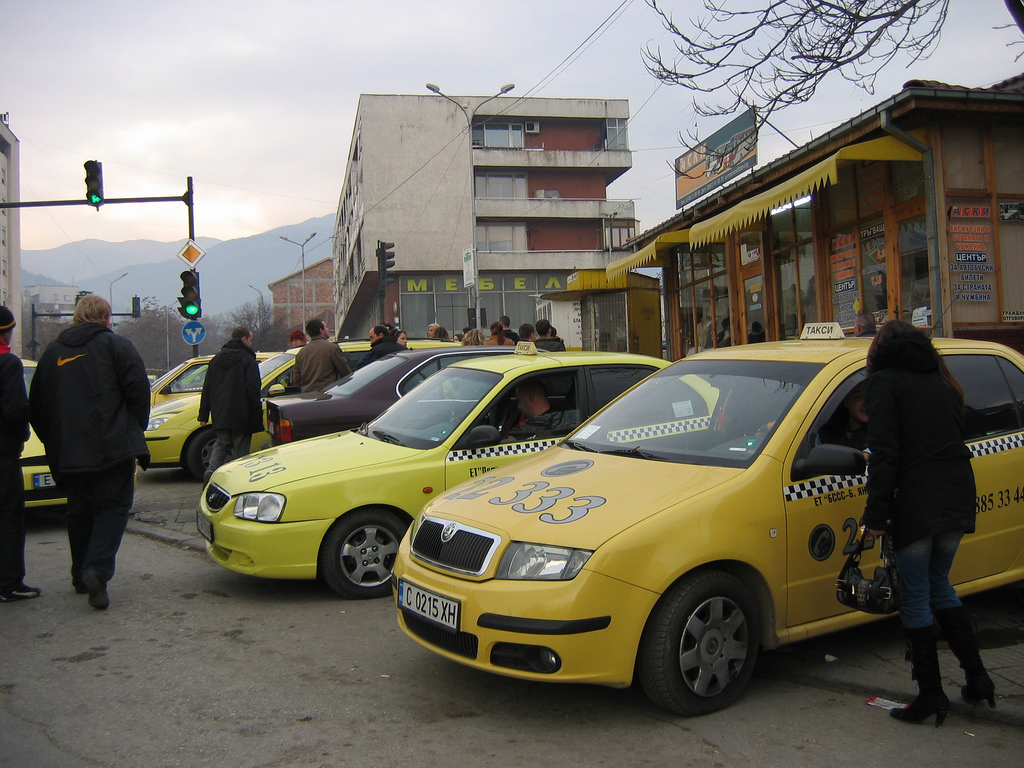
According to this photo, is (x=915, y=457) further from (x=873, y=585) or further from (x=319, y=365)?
(x=319, y=365)

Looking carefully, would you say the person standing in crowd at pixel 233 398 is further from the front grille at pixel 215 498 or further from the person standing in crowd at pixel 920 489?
the person standing in crowd at pixel 920 489

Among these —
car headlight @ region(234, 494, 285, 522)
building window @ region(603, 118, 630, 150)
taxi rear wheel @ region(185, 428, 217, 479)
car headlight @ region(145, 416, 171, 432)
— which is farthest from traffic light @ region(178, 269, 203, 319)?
building window @ region(603, 118, 630, 150)

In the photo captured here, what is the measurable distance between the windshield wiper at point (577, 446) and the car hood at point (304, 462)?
1.23 meters

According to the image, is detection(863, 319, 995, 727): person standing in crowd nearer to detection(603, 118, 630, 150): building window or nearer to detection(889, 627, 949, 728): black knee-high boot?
detection(889, 627, 949, 728): black knee-high boot

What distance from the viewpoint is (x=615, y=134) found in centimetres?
5366

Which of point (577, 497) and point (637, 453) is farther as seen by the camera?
point (637, 453)

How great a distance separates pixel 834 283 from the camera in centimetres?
1201

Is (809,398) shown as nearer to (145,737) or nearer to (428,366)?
(145,737)

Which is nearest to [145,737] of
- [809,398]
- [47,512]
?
[809,398]

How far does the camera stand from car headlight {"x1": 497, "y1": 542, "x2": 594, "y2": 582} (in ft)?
11.9

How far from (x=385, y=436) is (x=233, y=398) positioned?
3.16 m

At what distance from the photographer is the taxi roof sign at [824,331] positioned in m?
5.39

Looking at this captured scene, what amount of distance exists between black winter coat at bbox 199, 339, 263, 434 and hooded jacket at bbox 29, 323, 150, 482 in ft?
10.4

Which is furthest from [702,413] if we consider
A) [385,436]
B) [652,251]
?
[652,251]
